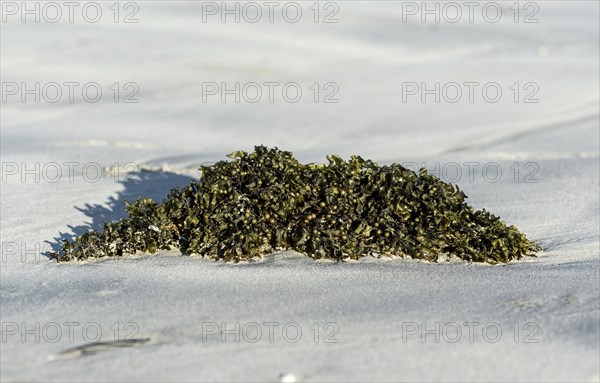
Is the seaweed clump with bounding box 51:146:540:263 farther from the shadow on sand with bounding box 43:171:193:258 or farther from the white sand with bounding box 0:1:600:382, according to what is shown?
the shadow on sand with bounding box 43:171:193:258

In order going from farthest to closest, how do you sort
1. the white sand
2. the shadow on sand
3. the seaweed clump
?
the shadow on sand, the seaweed clump, the white sand

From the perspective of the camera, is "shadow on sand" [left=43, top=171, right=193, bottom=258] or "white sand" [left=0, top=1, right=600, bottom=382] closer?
"white sand" [left=0, top=1, right=600, bottom=382]

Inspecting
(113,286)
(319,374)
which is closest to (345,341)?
(319,374)

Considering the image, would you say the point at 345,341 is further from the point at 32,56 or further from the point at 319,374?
the point at 32,56

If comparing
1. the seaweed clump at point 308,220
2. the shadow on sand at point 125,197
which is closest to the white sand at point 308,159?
the shadow on sand at point 125,197

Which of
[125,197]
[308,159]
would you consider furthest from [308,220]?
[308,159]

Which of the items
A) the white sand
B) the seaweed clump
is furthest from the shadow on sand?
the seaweed clump

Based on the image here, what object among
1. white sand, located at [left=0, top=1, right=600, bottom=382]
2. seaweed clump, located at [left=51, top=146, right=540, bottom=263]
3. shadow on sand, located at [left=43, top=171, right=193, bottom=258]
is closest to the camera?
white sand, located at [left=0, top=1, right=600, bottom=382]
